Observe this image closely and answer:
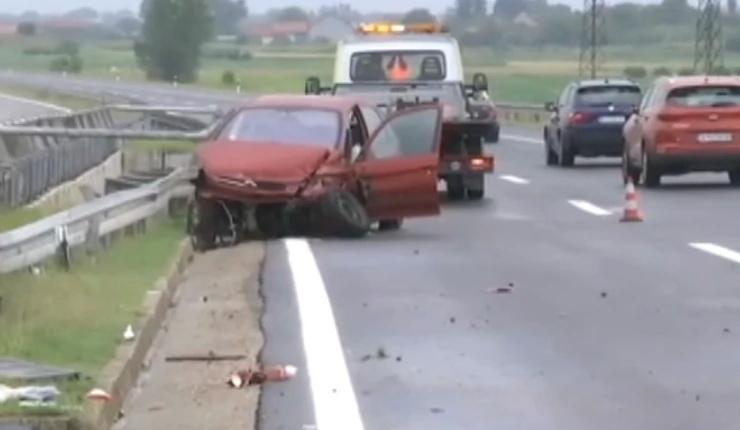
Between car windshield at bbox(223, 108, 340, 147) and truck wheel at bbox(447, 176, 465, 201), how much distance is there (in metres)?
6.42

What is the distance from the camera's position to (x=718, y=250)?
2152 cm

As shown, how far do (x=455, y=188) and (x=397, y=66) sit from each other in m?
3.95

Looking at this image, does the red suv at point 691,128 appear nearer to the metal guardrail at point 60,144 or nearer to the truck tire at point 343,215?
the metal guardrail at point 60,144

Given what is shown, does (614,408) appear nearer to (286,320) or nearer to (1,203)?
(286,320)

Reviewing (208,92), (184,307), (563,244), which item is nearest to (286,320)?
(184,307)

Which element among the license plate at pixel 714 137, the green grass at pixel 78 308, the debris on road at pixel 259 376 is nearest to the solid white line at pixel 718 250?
the green grass at pixel 78 308

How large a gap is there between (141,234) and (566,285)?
6.37m

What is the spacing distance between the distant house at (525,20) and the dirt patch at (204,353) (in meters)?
100

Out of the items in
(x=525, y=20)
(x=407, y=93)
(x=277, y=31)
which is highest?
(x=407, y=93)

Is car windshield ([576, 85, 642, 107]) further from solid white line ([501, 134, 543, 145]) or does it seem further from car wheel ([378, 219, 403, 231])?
car wheel ([378, 219, 403, 231])

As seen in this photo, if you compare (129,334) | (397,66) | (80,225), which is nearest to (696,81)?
(397,66)

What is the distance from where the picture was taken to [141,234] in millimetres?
23266

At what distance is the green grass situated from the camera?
1284 centimetres

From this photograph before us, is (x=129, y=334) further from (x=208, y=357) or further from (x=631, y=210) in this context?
(x=631, y=210)
